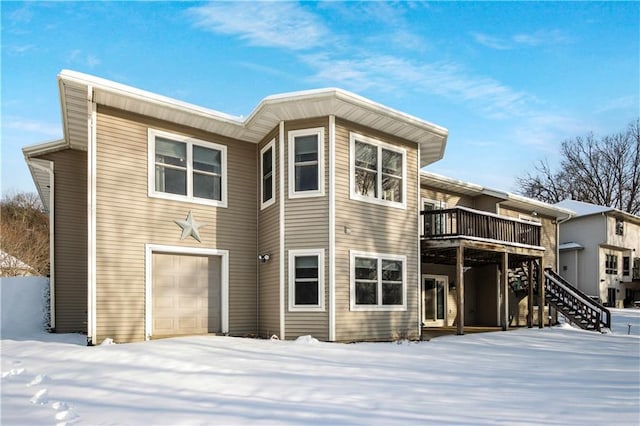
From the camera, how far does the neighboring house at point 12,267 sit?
2452cm

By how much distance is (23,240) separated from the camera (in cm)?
2998

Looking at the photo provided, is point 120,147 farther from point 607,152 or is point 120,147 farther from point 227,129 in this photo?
point 607,152

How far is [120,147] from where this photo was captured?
36.7 ft

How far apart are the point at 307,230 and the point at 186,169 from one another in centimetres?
346

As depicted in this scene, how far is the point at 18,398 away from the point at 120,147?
258 inches

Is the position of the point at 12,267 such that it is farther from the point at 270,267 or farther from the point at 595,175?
the point at 595,175

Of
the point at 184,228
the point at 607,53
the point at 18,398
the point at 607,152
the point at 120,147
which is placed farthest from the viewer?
the point at 607,152

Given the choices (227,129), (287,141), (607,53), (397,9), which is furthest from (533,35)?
(227,129)

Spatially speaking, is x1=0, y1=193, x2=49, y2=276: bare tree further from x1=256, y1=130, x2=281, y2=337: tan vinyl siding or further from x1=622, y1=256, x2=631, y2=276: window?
x1=622, y1=256, x2=631, y2=276: window

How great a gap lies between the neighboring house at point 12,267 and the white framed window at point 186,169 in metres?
17.8

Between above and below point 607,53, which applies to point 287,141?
below

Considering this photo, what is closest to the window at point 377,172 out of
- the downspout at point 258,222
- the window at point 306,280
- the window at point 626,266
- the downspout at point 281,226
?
the downspout at point 281,226

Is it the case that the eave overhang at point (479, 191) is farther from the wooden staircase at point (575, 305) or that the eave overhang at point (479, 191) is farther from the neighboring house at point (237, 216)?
the wooden staircase at point (575, 305)

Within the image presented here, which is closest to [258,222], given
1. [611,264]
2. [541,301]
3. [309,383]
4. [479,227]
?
[479,227]
